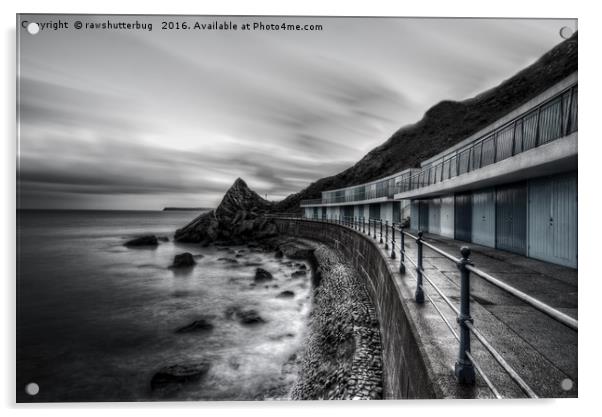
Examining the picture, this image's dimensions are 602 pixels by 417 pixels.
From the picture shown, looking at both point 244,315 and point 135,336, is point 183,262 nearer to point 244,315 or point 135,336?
point 244,315

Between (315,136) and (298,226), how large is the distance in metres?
28.3

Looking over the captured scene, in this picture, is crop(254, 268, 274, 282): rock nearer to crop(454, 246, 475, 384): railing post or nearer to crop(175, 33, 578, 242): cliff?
crop(175, 33, 578, 242): cliff

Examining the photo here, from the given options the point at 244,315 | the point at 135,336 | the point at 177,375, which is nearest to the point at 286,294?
the point at 244,315

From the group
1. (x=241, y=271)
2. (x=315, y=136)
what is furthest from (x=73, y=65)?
(x=241, y=271)

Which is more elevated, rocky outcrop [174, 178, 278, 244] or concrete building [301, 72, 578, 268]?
concrete building [301, 72, 578, 268]

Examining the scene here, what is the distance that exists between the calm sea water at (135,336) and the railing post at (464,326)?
186 inches

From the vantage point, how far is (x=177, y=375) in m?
6.68

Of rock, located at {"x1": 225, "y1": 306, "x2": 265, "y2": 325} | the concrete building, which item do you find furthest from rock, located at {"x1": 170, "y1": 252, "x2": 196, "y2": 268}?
the concrete building

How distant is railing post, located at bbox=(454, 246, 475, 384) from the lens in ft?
7.00

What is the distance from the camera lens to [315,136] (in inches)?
331

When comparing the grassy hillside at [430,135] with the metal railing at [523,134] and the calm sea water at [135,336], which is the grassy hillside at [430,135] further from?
the calm sea water at [135,336]

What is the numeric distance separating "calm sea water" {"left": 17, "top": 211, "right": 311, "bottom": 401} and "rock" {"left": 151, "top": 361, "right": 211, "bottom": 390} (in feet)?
0.62

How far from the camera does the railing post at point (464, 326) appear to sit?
7.00 ft

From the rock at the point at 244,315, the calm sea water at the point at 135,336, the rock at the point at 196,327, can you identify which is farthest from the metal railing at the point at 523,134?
the rock at the point at 196,327
